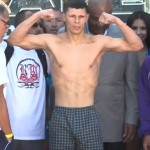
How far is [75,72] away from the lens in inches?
140

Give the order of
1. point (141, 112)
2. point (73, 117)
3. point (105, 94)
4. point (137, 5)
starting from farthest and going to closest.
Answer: point (137, 5)
point (105, 94)
point (141, 112)
point (73, 117)

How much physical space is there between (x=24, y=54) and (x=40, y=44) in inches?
9.9

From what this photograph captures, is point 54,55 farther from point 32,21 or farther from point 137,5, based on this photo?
point 137,5

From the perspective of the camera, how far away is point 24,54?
385 centimetres

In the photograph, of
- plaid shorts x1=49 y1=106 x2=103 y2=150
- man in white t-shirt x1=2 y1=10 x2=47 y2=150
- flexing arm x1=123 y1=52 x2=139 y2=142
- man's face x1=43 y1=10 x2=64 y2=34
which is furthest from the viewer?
man's face x1=43 y1=10 x2=64 y2=34

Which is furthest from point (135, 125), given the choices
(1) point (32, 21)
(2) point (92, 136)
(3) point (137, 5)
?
(3) point (137, 5)

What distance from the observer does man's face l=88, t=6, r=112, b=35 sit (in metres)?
3.87

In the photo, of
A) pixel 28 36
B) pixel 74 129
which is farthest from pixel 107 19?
pixel 74 129

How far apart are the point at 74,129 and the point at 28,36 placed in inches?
30.4

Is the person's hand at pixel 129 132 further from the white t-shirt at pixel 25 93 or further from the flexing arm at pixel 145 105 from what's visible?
the white t-shirt at pixel 25 93

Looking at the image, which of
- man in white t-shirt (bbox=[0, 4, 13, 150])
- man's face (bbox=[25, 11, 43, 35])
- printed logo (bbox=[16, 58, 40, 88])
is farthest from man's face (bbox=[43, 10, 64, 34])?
man in white t-shirt (bbox=[0, 4, 13, 150])

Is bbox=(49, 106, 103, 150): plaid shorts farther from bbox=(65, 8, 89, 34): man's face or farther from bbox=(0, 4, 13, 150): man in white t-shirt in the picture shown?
bbox=(65, 8, 89, 34): man's face

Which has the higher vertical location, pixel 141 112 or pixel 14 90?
pixel 14 90

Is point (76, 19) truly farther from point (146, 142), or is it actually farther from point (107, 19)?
point (146, 142)
